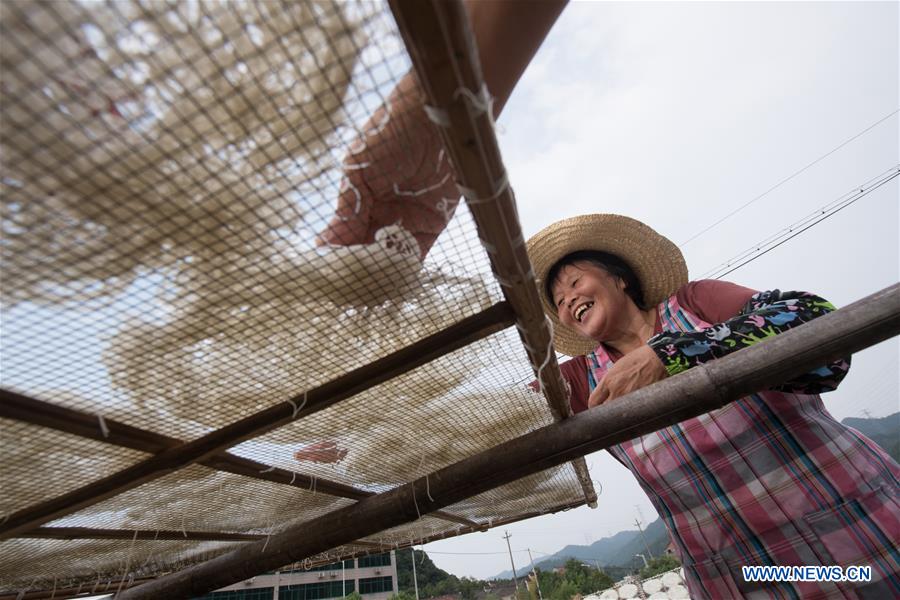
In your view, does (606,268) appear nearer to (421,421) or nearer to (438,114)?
(421,421)

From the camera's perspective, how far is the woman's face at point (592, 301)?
1.63 metres

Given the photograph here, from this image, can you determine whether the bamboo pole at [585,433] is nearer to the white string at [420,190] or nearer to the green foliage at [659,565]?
the white string at [420,190]

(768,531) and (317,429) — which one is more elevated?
(317,429)

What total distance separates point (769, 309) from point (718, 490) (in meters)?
0.67

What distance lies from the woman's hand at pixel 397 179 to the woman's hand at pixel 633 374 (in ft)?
2.11

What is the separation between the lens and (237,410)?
1.11 m

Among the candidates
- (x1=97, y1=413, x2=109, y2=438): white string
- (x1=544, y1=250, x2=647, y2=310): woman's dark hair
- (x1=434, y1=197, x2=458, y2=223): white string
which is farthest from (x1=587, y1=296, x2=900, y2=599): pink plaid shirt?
(x1=97, y1=413, x2=109, y2=438): white string

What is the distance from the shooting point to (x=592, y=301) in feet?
5.41

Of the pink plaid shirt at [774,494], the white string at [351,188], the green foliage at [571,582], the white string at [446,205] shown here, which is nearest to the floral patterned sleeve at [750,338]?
the pink plaid shirt at [774,494]

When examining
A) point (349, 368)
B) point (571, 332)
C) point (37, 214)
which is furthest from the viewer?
point (571, 332)

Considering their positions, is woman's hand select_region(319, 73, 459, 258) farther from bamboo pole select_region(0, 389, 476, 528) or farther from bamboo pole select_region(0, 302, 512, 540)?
bamboo pole select_region(0, 389, 476, 528)

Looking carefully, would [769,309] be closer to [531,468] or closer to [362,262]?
[531,468]

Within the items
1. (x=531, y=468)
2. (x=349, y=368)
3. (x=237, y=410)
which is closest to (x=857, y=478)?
(x=531, y=468)

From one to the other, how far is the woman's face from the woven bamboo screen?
391 millimetres
